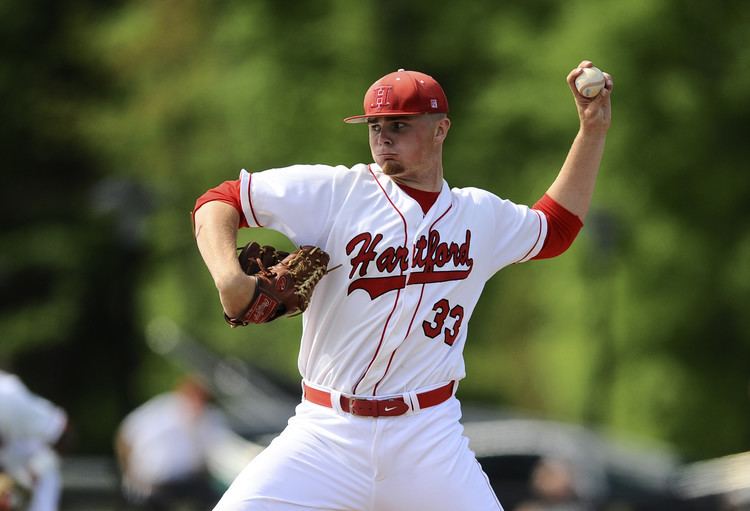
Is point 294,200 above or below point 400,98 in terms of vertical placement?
below

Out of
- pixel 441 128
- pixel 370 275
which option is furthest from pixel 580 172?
pixel 370 275

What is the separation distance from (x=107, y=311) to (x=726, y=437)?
1345 cm

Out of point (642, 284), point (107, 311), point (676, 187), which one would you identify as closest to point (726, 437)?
point (642, 284)

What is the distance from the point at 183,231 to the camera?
73.4ft

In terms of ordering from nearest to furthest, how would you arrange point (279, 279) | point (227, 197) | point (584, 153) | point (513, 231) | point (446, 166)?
point (279, 279)
point (227, 197)
point (513, 231)
point (584, 153)
point (446, 166)

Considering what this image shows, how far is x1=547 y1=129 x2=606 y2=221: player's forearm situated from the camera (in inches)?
205

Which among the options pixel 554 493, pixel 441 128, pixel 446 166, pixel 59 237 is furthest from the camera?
pixel 59 237

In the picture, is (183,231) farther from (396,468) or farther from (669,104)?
(396,468)

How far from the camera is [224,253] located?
437 centimetres

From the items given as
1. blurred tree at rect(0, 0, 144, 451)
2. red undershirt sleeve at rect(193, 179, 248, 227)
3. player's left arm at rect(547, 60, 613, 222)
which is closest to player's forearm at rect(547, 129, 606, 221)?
player's left arm at rect(547, 60, 613, 222)

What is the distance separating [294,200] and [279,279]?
456 mm

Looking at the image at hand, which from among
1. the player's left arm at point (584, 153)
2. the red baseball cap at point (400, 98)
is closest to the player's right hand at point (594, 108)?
the player's left arm at point (584, 153)

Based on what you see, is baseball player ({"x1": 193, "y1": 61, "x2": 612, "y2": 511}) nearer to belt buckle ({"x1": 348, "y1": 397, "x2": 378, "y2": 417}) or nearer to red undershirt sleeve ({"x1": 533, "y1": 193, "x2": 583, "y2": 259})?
belt buckle ({"x1": 348, "y1": 397, "x2": 378, "y2": 417})

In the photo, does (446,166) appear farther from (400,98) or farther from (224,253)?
(224,253)
